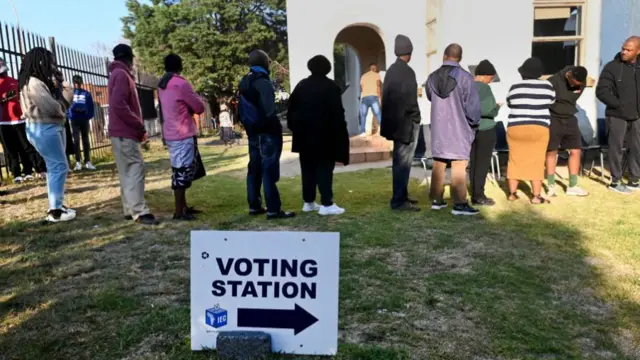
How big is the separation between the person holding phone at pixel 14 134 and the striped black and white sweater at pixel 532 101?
21.3 feet

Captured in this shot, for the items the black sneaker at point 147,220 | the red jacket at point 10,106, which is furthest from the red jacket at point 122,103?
the red jacket at point 10,106

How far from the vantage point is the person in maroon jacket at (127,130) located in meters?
4.83

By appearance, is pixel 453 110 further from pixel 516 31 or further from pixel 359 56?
pixel 359 56

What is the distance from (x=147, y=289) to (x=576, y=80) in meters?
5.21

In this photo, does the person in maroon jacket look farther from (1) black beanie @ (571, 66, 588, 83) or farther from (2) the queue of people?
(1) black beanie @ (571, 66, 588, 83)

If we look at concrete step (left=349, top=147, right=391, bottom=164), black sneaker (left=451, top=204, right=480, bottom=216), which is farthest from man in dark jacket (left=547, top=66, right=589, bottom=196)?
concrete step (left=349, top=147, right=391, bottom=164)

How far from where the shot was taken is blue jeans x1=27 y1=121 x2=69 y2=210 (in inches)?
195

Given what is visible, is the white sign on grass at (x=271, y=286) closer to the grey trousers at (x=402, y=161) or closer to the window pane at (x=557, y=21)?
the grey trousers at (x=402, y=161)

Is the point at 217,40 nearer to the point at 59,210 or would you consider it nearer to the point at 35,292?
the point at 59,210

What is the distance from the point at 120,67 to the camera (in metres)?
4.82

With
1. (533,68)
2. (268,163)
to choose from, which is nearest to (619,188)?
(533,68)

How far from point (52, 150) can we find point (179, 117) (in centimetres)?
137

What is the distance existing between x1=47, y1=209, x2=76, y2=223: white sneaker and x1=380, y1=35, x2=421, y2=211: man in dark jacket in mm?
3576

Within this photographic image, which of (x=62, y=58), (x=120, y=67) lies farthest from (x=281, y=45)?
(x=120, y=67)
